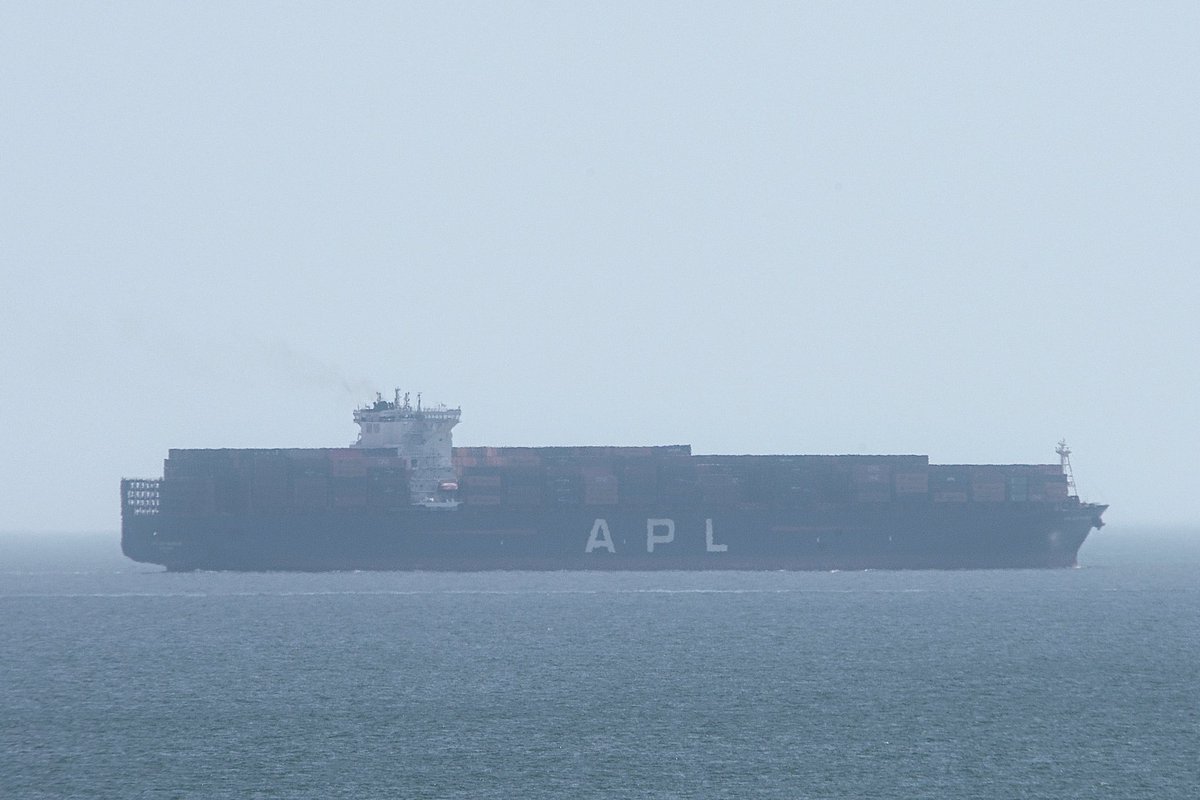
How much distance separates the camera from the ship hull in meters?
72.4

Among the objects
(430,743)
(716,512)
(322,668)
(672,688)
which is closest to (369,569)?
(716,512)

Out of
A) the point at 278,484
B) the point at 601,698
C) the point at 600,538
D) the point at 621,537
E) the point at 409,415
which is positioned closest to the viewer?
the point at 601,698

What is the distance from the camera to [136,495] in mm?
75375

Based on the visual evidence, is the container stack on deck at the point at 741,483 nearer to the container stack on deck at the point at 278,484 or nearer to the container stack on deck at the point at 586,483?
the container stack on deck at the point at 586,483

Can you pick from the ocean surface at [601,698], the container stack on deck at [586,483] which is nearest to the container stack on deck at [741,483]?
the container stack on deck at [586,483]

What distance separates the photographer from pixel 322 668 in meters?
41.8

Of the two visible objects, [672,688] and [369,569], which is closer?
[672,688]

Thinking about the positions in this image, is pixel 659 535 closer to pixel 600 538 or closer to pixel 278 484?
pixel 600 538

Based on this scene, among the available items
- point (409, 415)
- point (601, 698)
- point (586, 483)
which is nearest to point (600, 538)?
point (586, 483)

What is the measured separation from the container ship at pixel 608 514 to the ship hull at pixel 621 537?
7 centimetres

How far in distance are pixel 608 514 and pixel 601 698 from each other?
1436 inches

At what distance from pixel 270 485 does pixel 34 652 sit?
25.7 meters

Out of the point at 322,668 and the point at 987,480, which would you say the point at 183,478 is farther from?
the point at 987,480

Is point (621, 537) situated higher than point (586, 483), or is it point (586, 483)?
point (586, 483)
